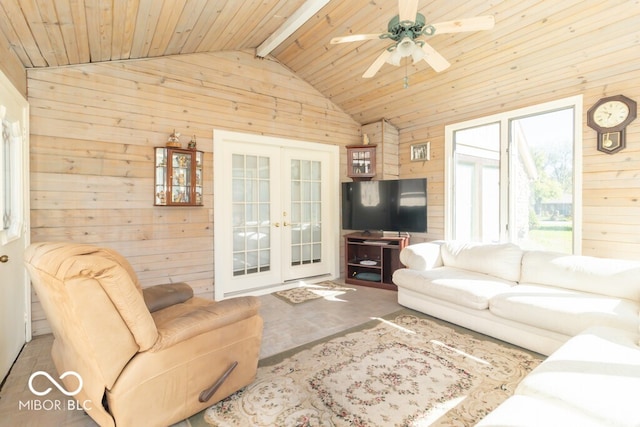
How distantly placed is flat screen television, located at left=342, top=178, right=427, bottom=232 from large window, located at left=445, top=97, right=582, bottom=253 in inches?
19.3

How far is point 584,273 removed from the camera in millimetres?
2750

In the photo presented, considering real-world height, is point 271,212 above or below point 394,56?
below

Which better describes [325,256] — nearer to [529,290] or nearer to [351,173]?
[351,173]

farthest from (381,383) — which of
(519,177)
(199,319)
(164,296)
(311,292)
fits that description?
(519,177)

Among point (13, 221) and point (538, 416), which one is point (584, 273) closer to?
point (538, 416)

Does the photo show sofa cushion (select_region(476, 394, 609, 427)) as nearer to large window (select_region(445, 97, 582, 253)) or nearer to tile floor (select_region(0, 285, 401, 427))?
tile floor (select_region(0, 285, 401, 427))

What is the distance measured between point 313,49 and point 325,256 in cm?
302

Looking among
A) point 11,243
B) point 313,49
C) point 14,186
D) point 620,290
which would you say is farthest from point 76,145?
point 620,290

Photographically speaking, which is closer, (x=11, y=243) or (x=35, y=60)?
(x=11, y=243)

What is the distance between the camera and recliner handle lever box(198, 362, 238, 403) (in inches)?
70.2

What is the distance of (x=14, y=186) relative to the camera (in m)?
2.60

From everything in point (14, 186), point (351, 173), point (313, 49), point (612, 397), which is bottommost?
point (612, 397)

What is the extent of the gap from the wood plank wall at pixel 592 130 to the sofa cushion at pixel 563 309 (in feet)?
3.02

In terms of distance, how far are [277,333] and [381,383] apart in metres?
1.18
